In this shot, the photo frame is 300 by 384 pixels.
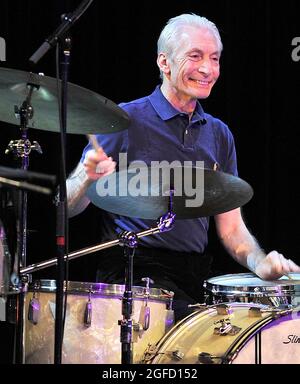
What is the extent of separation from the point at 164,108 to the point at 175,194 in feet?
2.51

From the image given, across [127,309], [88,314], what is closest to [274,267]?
[127,309]

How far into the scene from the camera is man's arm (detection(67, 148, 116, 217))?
2029mm

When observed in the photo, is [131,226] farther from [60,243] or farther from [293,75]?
[293,75]

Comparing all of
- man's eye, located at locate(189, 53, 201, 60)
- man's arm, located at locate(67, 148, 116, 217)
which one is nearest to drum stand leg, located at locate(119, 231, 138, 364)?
man's arm, located at locate(67, 148, 116, 217)

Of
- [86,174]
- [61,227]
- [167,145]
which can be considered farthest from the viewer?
[167,145]

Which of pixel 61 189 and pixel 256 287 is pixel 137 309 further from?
pixel 61 189

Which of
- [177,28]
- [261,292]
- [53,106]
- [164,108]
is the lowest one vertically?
[261,292]

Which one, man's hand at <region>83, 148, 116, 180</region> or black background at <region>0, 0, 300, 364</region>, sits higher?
black background at <region>0, 0, 300, 364</region>

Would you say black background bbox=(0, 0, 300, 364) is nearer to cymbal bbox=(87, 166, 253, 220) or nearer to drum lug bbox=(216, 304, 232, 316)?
cymbal bbox=(87, 166, 253, 220)

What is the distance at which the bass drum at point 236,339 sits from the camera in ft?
7.33

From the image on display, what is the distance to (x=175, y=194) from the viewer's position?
2.33m

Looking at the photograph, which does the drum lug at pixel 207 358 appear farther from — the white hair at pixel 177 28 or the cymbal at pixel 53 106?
the white hair at pixel 177 28

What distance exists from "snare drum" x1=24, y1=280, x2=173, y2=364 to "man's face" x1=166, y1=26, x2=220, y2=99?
1012 millimetres

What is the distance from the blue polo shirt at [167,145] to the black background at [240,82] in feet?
0.78
